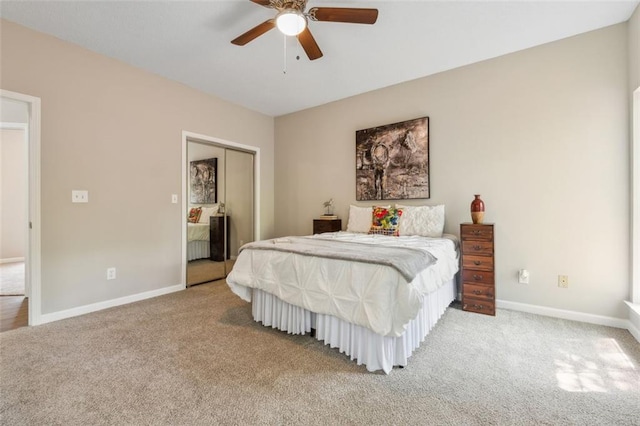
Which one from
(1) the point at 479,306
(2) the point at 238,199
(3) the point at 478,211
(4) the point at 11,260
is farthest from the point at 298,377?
(4) the point at 11,260

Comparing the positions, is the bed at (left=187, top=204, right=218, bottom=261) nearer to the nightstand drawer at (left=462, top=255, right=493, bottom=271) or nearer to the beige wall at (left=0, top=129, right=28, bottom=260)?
the nightstand drawer at (left=462, top=255, right=493, bottom=271)

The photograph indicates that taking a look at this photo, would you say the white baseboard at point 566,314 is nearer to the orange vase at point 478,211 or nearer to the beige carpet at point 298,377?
the beige carpet at point 298,377

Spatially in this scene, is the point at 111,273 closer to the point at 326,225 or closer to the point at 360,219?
the point at 326,225

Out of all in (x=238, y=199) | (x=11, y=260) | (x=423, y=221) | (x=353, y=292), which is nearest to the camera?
(x=353, y=292)

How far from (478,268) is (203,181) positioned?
363 cm

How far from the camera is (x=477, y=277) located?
2.81 m

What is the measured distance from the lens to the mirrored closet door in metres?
3.92

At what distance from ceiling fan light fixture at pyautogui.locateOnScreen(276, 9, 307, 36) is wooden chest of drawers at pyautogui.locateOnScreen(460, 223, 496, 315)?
233cm

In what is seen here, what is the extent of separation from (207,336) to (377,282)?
1.53 meters

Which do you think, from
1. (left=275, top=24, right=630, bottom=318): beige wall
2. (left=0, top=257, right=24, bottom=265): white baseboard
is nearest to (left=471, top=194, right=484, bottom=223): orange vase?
(left=275, top=24, right=630, bottom=318): beige wall

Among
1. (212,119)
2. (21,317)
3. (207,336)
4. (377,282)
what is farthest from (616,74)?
(21,317)

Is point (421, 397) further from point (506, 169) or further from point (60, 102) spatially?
point (60, 102)

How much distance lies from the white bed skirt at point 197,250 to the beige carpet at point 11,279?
2.04 metres

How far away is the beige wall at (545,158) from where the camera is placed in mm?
2527
